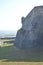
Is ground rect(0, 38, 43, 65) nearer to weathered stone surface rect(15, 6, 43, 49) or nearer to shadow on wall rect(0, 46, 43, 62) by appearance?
shadow on wall rect(0, 46, 43, 62)

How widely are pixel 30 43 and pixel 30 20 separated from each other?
15.0ft

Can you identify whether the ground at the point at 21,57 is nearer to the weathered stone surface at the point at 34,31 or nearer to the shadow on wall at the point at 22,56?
the shadow on wall at the point at 22,56

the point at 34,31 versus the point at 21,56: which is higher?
the point at 34,31

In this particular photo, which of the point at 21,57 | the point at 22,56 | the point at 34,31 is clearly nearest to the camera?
the point at 21,57

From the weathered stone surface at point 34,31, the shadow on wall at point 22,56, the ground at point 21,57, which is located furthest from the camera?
the weathered stone surface at point 34,31

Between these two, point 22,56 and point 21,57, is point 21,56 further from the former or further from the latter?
point 21,57

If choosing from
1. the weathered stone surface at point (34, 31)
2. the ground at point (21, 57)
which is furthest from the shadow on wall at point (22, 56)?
the weathered stone surface at point (34, 31)

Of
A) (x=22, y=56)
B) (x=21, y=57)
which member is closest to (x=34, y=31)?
(x=22, y=56)

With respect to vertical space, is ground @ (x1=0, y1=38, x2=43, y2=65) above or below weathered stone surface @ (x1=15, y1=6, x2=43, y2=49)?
below

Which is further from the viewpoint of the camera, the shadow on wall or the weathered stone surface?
the weathered stone surface

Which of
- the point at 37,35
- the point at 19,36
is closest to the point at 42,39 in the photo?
the point at 37,35

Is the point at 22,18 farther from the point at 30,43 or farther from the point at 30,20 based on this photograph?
the point at 30,43

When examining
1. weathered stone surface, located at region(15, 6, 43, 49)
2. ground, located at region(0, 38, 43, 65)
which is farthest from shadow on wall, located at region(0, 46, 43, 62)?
weathered stone surface, located at region(15, 6, 43, 49)

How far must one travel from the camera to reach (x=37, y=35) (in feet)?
126
